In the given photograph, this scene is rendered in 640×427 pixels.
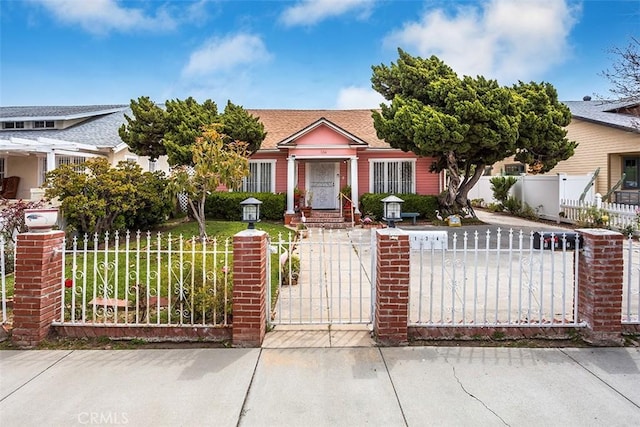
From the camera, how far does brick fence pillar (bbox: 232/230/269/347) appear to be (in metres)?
4.44

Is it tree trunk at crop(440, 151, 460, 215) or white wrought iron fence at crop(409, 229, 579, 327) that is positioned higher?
tree trunk at crop(440, 151, 460, 215)

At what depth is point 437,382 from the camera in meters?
3.67

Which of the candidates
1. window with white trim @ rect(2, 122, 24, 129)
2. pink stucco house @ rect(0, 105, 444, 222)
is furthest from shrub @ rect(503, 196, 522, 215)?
window with white trim @ rect(2, 122, 24, 129)

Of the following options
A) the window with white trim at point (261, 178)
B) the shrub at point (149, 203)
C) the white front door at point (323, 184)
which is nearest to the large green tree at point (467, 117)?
the white front door at point (323, 184)

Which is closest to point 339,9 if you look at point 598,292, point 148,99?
point 148,99

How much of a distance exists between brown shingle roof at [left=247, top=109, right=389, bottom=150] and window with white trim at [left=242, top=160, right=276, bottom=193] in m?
0.89

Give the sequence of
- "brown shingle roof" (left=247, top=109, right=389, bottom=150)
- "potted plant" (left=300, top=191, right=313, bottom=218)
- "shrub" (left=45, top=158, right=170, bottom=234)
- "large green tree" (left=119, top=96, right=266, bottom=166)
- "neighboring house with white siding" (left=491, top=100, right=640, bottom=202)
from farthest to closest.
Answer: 1. "brown shingle roof" (left=247, top=109, right=389, bottom=150)
2. "neighboring house with white siding" (left=491, top=100, right=640, bottom=202)
3. "potted plant" (left=300, top=191, right=313, bottom=218)
4. "large green tree" (left=119, top=96, right=266, bottom=166)
5. "shrub" (left=45, top=158, right=170, bottom=234)

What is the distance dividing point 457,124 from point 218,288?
11103 millimetres

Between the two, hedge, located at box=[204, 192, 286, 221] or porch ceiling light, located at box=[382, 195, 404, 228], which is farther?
hedge, located at box=[204, 192, 286, 221]

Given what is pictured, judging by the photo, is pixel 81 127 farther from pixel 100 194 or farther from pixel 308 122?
pixel 308 122

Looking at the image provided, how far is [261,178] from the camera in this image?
18297 mm

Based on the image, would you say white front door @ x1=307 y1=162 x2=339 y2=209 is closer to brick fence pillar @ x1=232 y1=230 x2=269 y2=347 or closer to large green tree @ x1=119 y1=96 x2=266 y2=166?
large green tree @ x1=119 y1=96 x2=266 y2=166

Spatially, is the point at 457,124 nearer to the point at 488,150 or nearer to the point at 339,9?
the point at 488,150

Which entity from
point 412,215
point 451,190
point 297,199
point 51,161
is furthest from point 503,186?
point 51,161
